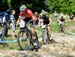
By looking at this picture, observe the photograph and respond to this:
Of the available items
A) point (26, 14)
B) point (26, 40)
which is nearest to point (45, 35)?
point (26, 40)

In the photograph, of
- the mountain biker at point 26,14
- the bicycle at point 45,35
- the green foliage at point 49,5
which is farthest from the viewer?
the green foliage at point 49,5

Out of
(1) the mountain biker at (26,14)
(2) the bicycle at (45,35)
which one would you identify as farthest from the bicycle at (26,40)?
(2) the bicycle at (45,35)

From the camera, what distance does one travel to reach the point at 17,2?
44625 mm

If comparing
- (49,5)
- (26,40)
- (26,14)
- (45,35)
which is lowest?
(49,5)

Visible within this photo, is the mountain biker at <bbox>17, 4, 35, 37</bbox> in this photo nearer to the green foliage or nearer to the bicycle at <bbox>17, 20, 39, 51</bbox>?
the bicycle at <bbox>17, 20, 39, 51</bbox>

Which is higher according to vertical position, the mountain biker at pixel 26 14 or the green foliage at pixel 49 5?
the mountain biker at pixel 26 14

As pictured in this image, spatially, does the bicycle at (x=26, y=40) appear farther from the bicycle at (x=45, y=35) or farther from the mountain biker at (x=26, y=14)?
the bicycle at (x=45, y=35)

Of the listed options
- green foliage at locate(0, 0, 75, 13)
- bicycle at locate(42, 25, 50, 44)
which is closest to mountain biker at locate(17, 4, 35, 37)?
bicycle at locate(42, 25, 50, 44)

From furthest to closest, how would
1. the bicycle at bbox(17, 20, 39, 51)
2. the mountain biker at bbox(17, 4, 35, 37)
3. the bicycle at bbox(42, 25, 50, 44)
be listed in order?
the bicycle at bbox(42, 25, 50, 44) → the bicycle at bbox(17, 20, 39, 51) → the mountain biker at bbox(17, 4, 35, 37)

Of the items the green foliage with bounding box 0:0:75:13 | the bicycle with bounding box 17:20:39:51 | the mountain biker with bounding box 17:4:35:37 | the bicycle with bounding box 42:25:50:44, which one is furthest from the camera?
the green foliage with bounding box 0:0:75:13

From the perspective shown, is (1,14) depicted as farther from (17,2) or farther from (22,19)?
(17,2)

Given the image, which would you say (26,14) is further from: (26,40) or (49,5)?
(49,5)

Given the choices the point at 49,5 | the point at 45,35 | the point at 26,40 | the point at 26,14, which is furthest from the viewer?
the point at 49,5

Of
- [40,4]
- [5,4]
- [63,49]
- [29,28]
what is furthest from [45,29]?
[40,4]
